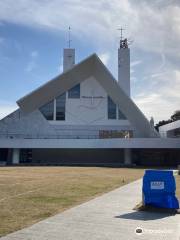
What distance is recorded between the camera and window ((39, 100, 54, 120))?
52812 mm

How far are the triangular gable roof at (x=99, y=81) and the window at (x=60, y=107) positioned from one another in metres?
0.71

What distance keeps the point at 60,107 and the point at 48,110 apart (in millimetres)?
1638

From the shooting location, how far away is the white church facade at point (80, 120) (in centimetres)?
5109

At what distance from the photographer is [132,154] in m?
50.3

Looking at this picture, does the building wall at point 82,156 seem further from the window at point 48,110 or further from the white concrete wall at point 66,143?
the white concrete wall at point 66,143

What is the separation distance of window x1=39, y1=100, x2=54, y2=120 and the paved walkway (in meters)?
43.3

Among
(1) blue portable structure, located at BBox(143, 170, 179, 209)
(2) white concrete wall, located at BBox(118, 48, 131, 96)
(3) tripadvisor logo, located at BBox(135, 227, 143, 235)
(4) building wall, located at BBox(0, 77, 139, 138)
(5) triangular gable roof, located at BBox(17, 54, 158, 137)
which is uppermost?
(2) white concrete wall, located at BBox(118, 48, 131, 96)

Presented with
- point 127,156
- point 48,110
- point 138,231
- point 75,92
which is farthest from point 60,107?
point 138,231

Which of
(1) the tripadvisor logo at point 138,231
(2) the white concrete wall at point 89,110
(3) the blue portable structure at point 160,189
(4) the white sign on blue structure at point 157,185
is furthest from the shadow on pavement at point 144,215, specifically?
(2) the white concrete wall at point 89,110

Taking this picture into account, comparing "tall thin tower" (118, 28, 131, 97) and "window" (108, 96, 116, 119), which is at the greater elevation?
"tall thin tower" (118, 28, 131, 97)

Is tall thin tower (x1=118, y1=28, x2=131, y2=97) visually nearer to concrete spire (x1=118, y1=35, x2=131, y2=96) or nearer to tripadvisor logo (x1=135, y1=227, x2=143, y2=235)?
concrete spire (x1=118, y1=35, x2=131, y2=96)

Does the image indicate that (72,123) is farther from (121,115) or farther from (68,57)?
(68,57)

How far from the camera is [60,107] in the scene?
53031 mm

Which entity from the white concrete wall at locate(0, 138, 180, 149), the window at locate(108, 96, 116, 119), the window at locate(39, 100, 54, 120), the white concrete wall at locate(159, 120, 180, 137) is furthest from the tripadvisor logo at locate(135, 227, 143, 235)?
the white concrete wall at locate(159, 120, 180, 137)
